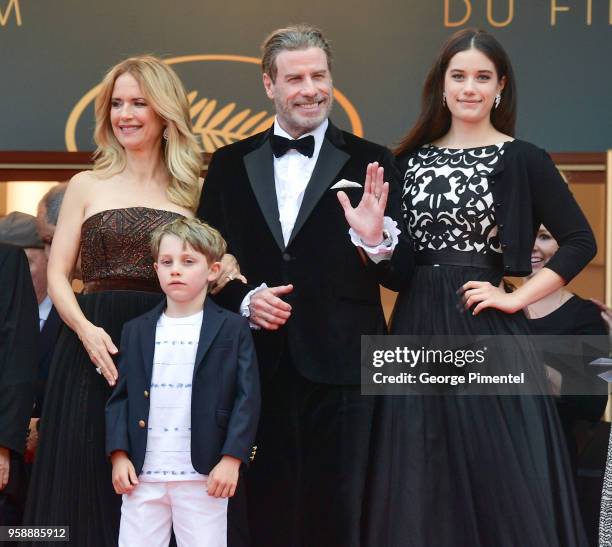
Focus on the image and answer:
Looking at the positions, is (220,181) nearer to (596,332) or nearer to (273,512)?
(273,512)

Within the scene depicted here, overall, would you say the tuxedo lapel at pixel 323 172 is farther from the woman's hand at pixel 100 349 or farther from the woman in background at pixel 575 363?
the woman in background at pixel 575 363

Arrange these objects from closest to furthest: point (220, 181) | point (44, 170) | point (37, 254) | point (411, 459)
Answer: point (411, 459)
point (220, 181)
point (37, 254)
point (44, 170)

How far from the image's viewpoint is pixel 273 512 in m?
4.45

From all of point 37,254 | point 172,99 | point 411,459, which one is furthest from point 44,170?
point 411,459

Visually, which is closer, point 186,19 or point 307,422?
point 307,422

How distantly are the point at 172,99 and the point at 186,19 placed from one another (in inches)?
59.5

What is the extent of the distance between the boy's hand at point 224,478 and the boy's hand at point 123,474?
25 cm

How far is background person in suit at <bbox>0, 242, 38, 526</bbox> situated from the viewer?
443 cm

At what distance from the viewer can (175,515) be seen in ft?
13.1

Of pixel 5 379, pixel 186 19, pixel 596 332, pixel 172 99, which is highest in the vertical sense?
pixel 186 19

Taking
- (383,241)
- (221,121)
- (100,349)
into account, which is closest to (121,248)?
(100,349)

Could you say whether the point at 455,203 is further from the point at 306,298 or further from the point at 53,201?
the point at 53,201

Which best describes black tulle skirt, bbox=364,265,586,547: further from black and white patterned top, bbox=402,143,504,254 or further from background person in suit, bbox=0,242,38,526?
background person in suit, bbox=0,242,38,526

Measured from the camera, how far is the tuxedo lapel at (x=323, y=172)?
173 inches
